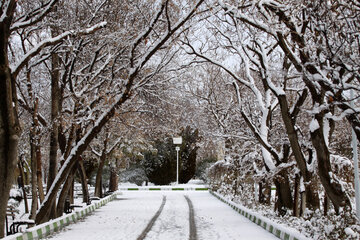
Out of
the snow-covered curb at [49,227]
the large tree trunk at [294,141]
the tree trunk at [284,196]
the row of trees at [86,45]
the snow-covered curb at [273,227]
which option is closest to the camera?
the snow-covered curb at [49,227]

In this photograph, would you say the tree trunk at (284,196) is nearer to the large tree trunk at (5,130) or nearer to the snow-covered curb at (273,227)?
the snow-covered curb at (273,227)

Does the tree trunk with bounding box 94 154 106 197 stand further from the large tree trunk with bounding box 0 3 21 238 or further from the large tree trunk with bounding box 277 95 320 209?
the large tree trunk with bounding box 0 3 21 238

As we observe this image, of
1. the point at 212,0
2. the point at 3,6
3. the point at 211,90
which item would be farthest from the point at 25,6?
the point at 211,90

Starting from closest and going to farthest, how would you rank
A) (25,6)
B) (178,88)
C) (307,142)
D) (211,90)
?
1. (25,6)
2. (307,142)
3. (178,88)
4. (211,90)

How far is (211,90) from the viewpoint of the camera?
28047 millimetres

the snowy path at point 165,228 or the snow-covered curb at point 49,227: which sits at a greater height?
the snow-covered curb at point 49,227

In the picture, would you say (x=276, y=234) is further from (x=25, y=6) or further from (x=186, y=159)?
(x=186, y=159)

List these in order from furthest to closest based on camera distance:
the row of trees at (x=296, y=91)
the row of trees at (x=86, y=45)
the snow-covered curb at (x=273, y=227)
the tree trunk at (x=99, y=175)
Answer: the tree trunk at (x=99, y=175), the row of trees at (x=86, y=45), the snow-covered curb at (x=273, y=227), the row of trees at (x=296, y=91)

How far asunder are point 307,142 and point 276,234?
5.43 metres

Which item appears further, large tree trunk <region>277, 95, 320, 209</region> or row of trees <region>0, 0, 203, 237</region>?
large tree trunk <region>277, 95, 320, 209</region>

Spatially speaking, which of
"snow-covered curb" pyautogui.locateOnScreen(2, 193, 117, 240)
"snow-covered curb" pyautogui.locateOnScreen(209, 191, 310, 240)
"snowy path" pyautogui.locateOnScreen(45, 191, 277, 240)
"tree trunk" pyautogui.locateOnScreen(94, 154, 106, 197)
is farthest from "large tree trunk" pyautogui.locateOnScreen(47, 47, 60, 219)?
"tree trunk" pyautogui.locateOnScreen(94, 154, 106, 197)

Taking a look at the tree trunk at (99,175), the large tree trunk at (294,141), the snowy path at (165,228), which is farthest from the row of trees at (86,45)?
the tree trunk at (99,175)

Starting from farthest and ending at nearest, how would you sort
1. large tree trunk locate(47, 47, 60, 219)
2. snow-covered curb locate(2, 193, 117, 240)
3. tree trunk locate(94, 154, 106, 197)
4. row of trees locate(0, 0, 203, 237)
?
tree trunk locate(94, 154, 106, 197)
large tree trunk locate(47, 47, 60, 219)
row of trees locate(0, 0, 203, 237)
snow-covered curb locate(2, 193, 117, 240)

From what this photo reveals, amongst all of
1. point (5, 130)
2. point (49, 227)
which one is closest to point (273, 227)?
point (49, 227)
